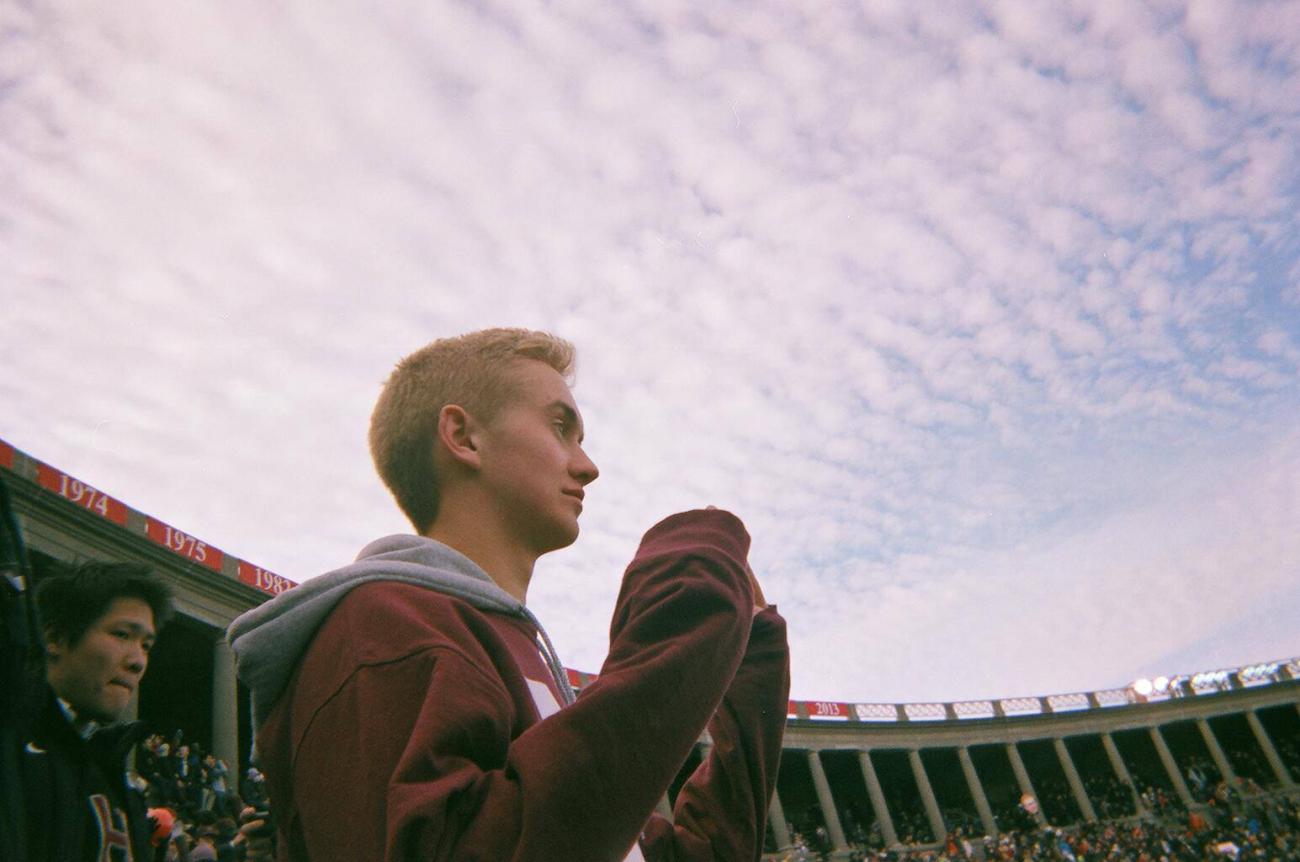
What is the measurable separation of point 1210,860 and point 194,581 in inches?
1692

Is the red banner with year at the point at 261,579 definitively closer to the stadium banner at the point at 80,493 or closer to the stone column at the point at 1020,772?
the stadium banner at the point at 80,493

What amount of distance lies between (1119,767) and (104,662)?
184 feet

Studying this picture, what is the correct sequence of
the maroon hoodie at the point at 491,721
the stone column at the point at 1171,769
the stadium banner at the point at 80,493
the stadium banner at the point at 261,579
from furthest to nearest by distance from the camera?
the stone column at the point at 1171,769 < the stadium banner at the point at 261,579 < the stadium banner at the point at 80,493 < the maroon hoodie at the point at 491,721

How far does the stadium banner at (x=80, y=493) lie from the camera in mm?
16234

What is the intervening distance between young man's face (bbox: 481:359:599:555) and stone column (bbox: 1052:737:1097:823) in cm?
5300

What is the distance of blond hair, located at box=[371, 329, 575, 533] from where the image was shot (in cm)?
188

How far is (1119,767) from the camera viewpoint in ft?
152

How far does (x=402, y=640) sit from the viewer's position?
114cm

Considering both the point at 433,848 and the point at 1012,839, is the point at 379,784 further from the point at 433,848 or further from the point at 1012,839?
the point at 1012,839

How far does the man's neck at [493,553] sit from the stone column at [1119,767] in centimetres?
5567

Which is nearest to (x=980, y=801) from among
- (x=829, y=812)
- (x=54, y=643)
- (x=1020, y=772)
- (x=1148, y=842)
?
(x=1020, y=772)

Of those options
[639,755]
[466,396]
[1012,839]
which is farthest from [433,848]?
[1012,839]

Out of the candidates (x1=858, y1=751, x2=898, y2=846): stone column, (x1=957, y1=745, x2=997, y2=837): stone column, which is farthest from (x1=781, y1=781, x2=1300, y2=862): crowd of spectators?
(x1=957, y1=745, x2=997, y2=837): stone column

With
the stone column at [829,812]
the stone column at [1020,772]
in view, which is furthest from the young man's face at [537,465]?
the stone column at [1020,772]
